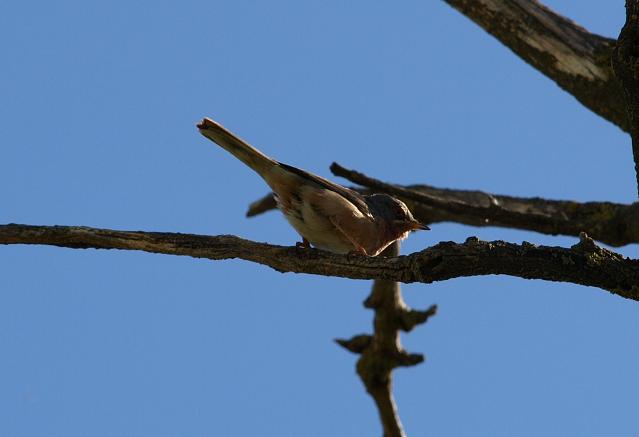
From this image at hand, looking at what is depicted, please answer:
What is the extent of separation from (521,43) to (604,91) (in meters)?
0.84

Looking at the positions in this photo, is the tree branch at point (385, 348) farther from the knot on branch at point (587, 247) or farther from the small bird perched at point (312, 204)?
the knot on branch at point (587, 247)

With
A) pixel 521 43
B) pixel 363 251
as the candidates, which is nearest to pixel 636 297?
pixel 363 251

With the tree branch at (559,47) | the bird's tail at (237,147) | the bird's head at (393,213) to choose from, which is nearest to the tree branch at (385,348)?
the bird's head at (393,213)

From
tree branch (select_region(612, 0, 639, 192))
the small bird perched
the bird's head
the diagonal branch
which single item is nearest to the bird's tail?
the small bird perched

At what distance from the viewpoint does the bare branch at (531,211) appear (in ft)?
25.2

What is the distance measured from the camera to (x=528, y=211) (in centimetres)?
857

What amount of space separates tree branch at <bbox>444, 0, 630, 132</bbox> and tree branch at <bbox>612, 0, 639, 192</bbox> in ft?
9.64

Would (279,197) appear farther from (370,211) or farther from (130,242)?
(130,242)

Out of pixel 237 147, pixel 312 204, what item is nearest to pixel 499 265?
pixel 312 204

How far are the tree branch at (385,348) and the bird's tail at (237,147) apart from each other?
1.69 meters

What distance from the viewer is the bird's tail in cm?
709

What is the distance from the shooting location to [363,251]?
725 cm

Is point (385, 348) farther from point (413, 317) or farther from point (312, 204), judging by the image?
point (312, 204)

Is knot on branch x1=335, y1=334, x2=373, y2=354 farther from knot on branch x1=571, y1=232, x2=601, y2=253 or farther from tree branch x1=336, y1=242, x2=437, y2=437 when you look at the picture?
knot on branch x1=571, y1=232, x2=601, y2=253
